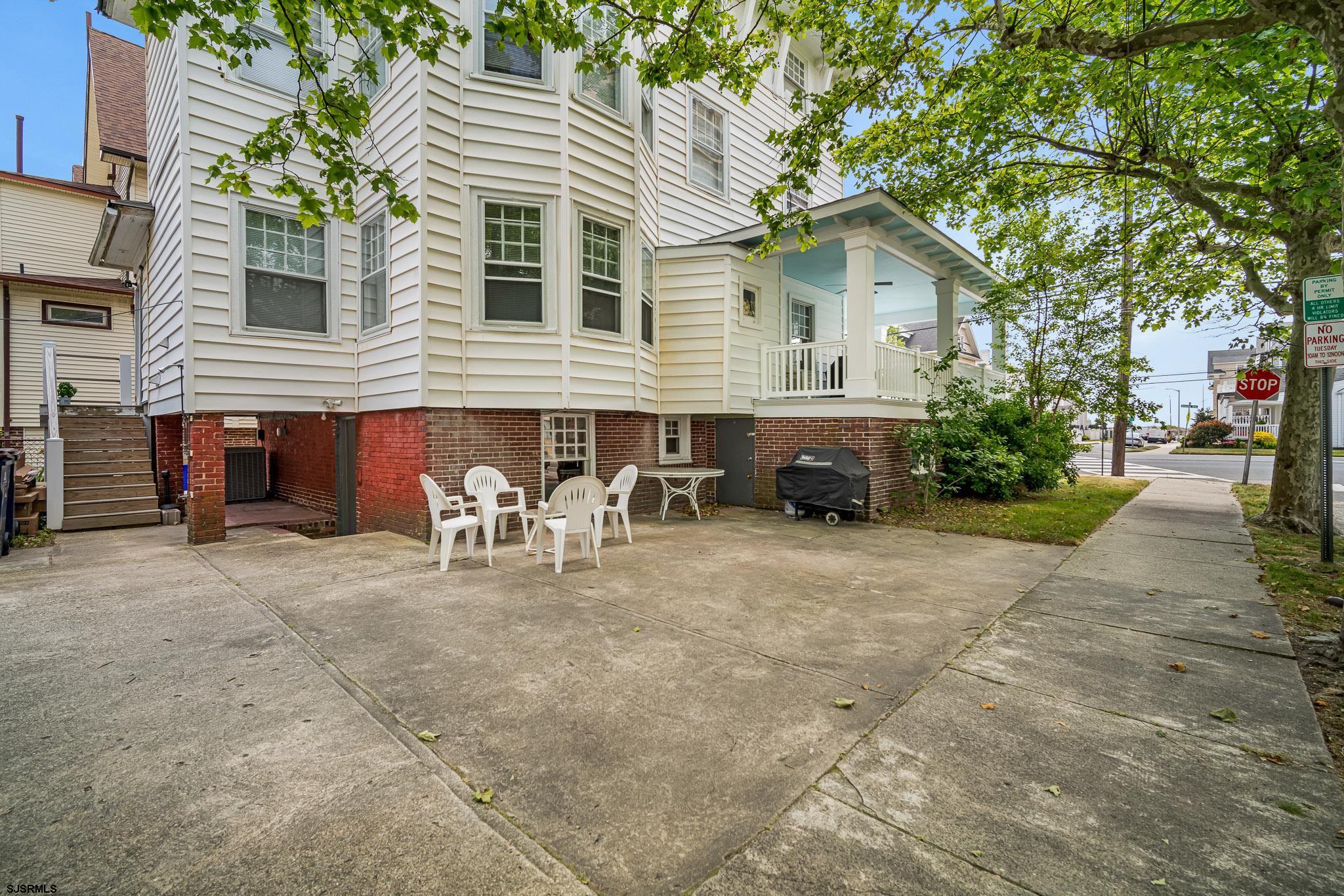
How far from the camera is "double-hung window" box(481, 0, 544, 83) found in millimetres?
7637

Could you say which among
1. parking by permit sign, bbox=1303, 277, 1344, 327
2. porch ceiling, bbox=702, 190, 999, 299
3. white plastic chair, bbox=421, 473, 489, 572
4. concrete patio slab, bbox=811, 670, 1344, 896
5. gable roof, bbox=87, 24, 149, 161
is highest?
gable roof, bbox=87, 24, 149, 161

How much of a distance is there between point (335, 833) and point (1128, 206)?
14.5 m

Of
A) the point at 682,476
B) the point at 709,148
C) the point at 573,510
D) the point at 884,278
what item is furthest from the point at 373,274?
the point at 884,278

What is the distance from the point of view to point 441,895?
1761 mm

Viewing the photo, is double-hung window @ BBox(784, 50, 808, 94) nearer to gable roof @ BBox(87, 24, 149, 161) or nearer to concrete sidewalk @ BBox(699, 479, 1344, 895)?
concrete sidewalk @ BBox(699, 479, 1344, 895)

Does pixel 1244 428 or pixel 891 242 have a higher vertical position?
pixel 891 242

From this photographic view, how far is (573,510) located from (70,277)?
1760cm

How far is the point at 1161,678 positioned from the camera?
11.1ft

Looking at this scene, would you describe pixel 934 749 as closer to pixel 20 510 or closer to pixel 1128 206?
pixel 20 510

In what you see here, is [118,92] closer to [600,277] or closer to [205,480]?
[205,480]

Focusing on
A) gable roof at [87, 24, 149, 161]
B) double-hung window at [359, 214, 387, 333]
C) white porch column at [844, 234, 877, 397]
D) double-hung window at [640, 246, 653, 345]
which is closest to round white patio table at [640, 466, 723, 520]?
double-hung window at [640, 246, 653, 345]

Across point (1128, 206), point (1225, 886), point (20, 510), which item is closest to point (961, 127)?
point (1128, 206)

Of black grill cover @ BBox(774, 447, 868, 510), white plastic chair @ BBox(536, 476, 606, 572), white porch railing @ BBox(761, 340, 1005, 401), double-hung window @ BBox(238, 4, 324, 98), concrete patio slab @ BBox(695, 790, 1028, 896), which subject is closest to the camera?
concrete patio slab @ BBox(695, 790, 1028, 896)

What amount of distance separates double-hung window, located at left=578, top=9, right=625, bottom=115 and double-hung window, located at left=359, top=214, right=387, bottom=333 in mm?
3526
